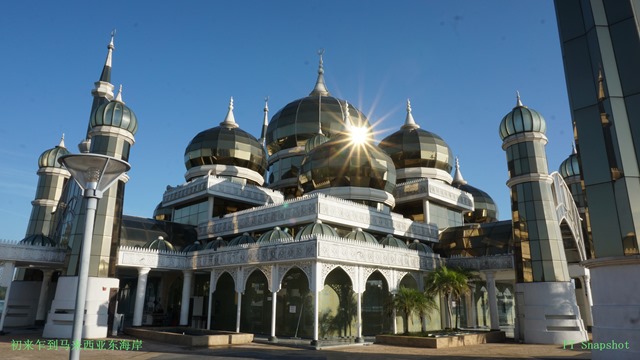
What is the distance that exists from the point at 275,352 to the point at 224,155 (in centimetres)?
2581

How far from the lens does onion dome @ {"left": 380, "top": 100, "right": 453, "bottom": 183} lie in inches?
1718

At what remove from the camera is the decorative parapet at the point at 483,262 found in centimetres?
3169

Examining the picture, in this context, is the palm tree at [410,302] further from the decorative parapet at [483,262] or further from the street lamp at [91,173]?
the street lamp at [91,173]

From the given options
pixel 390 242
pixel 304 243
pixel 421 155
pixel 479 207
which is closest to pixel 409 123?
pixel 421 155

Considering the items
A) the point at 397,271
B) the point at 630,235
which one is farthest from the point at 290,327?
the point at 630,235

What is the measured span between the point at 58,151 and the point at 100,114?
54.5ft

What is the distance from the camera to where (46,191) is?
4075cm

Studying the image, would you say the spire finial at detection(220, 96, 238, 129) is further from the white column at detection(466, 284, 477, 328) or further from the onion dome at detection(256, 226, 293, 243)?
the white column at detection(466, 284, 477, 328)

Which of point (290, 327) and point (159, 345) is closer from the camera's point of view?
point (159, 345)

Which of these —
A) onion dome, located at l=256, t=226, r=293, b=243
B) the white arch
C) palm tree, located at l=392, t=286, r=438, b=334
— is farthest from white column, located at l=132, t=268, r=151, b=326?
the white arch

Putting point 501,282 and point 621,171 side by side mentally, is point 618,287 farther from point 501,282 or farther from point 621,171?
point 501,282

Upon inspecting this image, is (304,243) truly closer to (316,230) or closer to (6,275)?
(316,230)

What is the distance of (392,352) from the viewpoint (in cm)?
2031

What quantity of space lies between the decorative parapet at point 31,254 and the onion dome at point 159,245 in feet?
17.8
